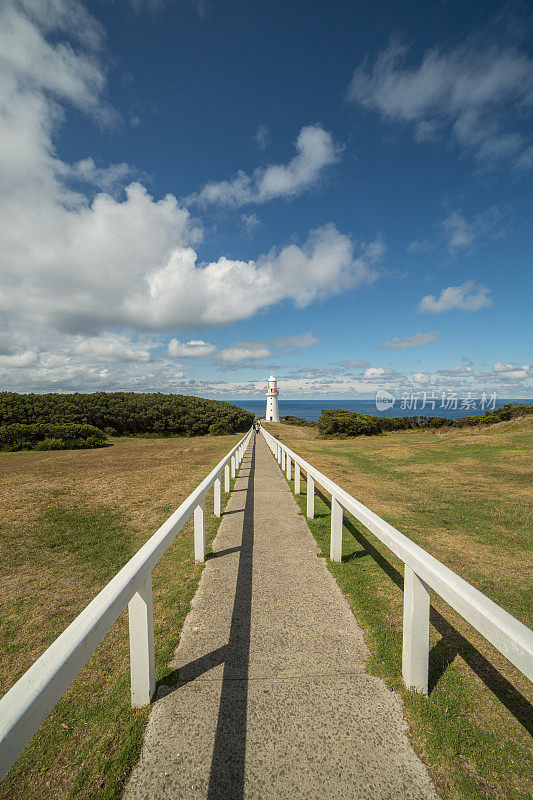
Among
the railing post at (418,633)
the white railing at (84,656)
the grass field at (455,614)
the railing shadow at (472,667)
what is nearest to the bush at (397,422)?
the grass field at (455,614)

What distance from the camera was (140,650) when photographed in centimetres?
226

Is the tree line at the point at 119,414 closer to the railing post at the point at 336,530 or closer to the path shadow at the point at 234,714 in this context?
the railing post at the point at 336,530

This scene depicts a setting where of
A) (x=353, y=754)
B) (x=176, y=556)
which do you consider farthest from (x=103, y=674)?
(x=176, y=556)

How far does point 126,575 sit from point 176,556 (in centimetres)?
300

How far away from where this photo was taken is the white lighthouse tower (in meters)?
61.7

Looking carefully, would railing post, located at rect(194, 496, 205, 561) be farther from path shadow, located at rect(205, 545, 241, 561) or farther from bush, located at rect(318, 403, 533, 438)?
bush, located at rect(318, 403, 533, 438)

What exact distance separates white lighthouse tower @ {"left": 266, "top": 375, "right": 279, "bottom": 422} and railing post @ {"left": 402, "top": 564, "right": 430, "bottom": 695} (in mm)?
58972

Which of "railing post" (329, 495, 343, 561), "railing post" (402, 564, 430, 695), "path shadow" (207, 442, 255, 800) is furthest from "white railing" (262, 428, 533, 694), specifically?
"path shadow" (207, 442, 255, 800)

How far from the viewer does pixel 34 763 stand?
6.26ft

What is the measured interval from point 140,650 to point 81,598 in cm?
201

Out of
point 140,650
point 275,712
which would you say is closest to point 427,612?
point 275,712

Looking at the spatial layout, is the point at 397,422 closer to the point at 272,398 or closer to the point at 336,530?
the point at 272,398

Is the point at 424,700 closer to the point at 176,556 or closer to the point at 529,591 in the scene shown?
the point at 529,591

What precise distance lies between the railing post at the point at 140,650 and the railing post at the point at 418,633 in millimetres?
1809
